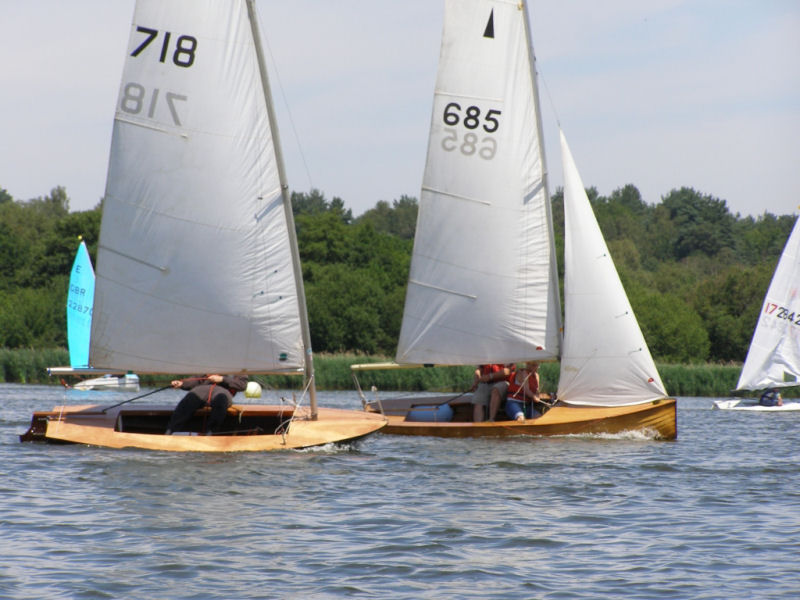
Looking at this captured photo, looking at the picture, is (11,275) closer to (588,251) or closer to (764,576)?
(588,251)

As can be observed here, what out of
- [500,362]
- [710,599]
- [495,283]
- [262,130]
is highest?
[262,130]

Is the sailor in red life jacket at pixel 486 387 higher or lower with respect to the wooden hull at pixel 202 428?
higher

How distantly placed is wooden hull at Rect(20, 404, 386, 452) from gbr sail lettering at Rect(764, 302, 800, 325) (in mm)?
18526

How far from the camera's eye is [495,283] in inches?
746

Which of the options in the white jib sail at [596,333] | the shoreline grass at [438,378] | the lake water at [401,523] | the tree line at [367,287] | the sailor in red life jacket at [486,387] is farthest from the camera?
the tree line at [367,287]

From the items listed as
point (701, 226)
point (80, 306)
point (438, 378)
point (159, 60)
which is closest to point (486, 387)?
point (159, 60)

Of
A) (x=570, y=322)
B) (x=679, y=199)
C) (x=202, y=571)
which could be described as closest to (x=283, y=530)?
(x=202, y=571)

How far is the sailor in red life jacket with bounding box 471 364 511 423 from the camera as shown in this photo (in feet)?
59.8

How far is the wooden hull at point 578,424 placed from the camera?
1744cm

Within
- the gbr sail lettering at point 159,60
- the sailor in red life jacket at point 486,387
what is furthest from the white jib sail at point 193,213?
the sailor in red life jacket at point 486,387

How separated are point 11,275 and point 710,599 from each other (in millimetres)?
61304

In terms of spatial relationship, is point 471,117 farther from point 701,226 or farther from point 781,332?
point 701,226

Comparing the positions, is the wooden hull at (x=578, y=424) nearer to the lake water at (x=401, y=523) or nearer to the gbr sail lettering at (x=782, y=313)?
the lake water at (x=401, y=523)

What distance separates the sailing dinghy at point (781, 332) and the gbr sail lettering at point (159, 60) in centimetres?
2031
